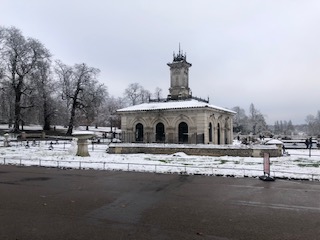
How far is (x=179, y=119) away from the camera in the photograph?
35.8m

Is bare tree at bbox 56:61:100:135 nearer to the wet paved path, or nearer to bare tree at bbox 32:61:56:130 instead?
bare tree at bbox 32:61:56:130

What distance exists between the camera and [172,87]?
42.3 metres

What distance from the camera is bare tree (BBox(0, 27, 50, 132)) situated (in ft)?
163

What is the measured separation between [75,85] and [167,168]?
143ft

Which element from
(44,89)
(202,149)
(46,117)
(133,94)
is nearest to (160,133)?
(202,149)

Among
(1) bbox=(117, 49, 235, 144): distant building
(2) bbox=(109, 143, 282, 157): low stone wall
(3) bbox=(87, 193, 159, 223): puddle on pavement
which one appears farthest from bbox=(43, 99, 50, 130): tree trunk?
(3) bbox=(87, 193, 159, 223): puddle on pavement

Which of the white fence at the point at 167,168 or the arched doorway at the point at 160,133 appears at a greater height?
the arched doorway at the point at 160,133

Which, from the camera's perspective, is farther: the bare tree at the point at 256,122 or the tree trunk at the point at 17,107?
the bare tree at the point at 256,122

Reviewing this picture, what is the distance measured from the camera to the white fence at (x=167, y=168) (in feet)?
53.0

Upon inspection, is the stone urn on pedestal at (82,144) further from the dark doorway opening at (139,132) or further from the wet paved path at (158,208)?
the dark doorway opening at (139,132)

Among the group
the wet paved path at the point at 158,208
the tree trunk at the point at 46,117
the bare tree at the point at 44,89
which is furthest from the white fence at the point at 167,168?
the tree trunk at the point at 46,117

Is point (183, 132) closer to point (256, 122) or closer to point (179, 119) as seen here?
point (179, 119)

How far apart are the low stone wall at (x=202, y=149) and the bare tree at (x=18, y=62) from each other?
1049 inches

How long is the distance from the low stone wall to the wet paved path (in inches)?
460
